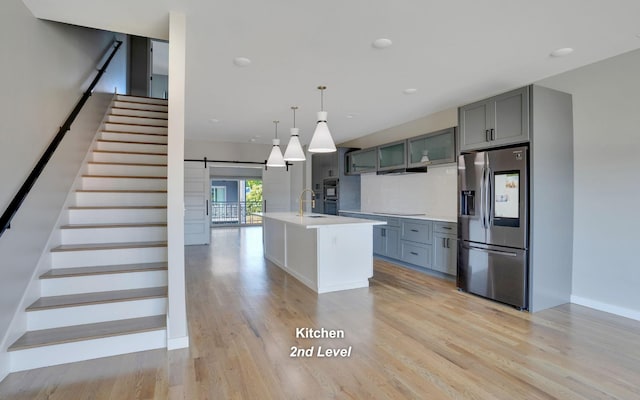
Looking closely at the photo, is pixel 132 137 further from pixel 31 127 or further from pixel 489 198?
pixel 489 198

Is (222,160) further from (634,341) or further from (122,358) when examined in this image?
(634,341)

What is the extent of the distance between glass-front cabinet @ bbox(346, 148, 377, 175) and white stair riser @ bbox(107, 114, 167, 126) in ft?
12.0

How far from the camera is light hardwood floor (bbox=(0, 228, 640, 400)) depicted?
2031mm

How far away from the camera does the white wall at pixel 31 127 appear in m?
2.23

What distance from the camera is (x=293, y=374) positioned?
7.29ft

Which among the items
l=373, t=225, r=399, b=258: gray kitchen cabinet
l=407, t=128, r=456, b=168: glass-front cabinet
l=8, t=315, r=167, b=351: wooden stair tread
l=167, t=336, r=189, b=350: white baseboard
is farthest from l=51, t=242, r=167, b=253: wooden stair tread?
l=407, t=128, r=456, b=168: glass-front cabinet

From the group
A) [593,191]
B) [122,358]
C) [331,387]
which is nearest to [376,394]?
[331,387]

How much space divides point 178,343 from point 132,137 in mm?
3241

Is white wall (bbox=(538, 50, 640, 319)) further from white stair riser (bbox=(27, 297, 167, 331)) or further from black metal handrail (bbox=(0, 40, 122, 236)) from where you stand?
black metal handrail (bbox=(0, 40, 122, 236))

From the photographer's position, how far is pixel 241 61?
3.34m

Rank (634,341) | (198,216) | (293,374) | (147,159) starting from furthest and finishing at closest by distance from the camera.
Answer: (198,216), (147,159), (634,341), (293,374)

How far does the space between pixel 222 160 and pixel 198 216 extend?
4.81 feet

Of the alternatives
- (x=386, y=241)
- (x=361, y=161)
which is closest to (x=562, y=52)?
(x=386, y=241)

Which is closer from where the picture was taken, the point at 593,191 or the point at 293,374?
the point at 293,374
